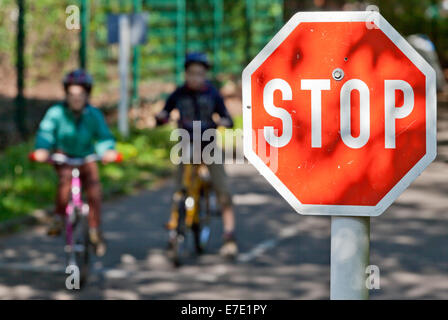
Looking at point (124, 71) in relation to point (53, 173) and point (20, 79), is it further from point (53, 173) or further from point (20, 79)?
point (53, 173)

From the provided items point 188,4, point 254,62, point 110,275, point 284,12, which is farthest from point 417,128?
point 284,12

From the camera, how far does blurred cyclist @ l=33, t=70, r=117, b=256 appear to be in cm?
820

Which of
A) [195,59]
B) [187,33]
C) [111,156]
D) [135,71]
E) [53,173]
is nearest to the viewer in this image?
[111,156]

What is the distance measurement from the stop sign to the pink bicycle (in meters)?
4.97

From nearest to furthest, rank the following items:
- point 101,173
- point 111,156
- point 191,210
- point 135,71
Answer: point 111,156, point 191,210, point 101,173, point 135,71

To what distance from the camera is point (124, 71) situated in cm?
1752

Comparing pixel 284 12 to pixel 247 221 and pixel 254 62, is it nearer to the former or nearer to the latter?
pixel 247 221

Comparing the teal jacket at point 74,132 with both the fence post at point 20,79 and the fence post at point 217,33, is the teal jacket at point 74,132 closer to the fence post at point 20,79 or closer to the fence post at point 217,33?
the fence post at point 20,79

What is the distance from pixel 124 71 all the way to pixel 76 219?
9.47 m

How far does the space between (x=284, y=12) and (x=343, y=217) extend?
3558 cm

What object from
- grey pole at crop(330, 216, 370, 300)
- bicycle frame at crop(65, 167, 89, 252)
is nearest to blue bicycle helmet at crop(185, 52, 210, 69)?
bicycle frame at crop(65, 167, 89, 252)

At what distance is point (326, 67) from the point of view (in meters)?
3.13

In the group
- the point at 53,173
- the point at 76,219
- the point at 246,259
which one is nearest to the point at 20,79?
the point at 53,173

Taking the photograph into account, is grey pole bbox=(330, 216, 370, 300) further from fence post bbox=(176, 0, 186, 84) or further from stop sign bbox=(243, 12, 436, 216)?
fence post bbox=(176, 0, 186, 84)
